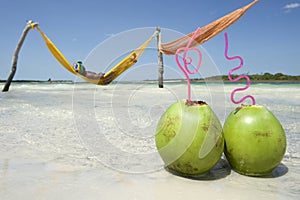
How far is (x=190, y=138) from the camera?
1849 mm

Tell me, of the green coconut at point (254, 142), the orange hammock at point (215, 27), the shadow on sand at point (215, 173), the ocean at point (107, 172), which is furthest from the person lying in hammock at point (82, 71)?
the green coconut at point (254, 142)

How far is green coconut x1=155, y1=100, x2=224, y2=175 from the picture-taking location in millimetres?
1855

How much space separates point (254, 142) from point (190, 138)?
0.47 meters

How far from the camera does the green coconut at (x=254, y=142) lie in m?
1.93

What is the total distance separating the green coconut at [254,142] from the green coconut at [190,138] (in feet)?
0.39

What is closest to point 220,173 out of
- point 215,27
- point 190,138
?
point 190,138

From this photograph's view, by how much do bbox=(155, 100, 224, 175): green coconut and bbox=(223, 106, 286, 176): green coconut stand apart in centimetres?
12

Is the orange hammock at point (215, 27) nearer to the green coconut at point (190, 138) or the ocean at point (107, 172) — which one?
the ocean at point (107, 172)

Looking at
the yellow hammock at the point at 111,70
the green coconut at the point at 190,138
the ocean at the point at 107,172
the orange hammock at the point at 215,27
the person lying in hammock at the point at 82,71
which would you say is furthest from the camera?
the person lying in hammock at the point at 82,71

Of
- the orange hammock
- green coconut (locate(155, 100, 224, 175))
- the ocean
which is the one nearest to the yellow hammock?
the orange hammock

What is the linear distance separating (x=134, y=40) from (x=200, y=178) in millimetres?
1588

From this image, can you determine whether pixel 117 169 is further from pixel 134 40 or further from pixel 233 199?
pixel 134 40

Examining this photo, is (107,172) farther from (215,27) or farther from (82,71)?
(82,71)

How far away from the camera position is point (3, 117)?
14.8 feet
